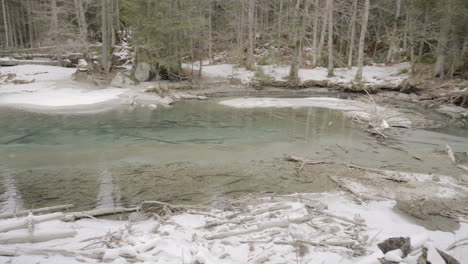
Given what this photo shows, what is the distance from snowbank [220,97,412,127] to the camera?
12.9 m

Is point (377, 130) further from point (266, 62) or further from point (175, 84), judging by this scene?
point (266, 62)

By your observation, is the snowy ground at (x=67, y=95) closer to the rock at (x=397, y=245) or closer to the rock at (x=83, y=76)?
the rock at (x=83, y=76)

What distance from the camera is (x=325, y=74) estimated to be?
2578 centimetres

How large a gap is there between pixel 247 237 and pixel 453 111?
53.8 feet

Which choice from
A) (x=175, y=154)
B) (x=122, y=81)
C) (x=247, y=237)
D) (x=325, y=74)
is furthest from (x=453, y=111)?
(x=122, y=81)

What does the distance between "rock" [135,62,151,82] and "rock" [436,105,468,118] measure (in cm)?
1943

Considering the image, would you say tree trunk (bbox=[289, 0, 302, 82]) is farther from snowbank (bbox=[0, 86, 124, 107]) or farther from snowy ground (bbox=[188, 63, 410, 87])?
snowbank (bbox=[0, 86, 124, 107])

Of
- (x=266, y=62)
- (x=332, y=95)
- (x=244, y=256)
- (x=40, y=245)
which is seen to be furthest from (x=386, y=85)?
(x=40, y=245)

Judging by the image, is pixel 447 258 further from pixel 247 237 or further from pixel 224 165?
pixel 224 165

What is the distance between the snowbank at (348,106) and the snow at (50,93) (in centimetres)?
768

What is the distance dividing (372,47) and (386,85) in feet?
48.3

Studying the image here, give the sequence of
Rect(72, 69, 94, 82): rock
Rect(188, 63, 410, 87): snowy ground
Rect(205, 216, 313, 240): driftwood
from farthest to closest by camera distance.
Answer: Rect(188, 63, 410, 87): snowy ground → Rect(72, 69, 94, 82): rock → Rect(205, 216, 313, 240): driftwood

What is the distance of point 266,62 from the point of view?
30.3 m

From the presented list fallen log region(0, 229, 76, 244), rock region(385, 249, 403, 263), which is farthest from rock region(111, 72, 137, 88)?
rock region(385, 249, 403, 263)
